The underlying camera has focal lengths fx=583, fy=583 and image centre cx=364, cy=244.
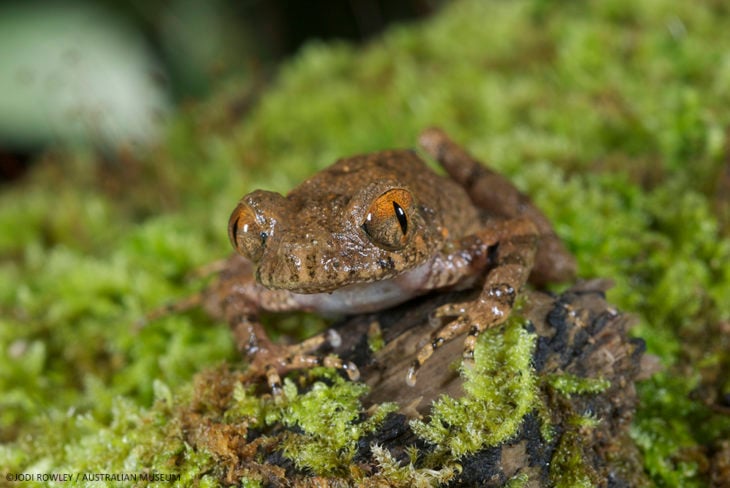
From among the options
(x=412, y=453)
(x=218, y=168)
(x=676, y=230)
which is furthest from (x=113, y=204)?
(x=676, y=230)

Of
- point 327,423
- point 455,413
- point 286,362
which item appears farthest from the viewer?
point 286,362

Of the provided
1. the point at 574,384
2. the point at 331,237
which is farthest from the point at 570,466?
the point at 331,237

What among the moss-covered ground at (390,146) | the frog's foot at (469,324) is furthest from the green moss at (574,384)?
the moss-covered ground at (390,146)

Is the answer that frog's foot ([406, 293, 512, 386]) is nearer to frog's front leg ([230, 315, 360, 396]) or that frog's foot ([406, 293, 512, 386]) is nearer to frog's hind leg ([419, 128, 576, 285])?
frog's front leg ([230, 315, 360, 396])

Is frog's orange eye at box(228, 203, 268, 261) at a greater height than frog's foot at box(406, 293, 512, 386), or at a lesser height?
greater

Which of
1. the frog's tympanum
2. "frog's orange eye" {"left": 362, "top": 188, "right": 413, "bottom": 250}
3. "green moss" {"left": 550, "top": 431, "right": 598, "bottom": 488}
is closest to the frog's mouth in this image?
the frog's tympanum

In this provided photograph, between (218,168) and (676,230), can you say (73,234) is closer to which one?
(218,168)

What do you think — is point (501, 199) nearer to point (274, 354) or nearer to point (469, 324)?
point (469, 324)
